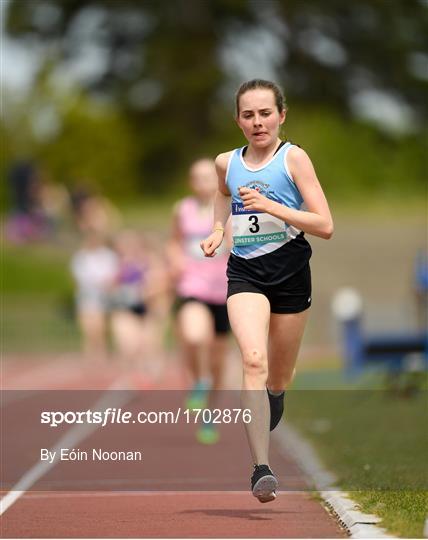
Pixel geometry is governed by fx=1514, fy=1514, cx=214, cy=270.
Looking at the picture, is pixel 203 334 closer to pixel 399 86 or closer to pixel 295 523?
pixel 295 523

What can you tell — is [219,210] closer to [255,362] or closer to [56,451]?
[255,362]

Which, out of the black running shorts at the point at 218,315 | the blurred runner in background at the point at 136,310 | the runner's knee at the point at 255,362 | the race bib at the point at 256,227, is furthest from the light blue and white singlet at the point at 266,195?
the blurred runner in background at the point at 136,310

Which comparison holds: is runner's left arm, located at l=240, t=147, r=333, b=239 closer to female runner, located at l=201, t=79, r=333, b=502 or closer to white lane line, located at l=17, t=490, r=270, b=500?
female runner, located at l=201, t=79, r=333, b=502

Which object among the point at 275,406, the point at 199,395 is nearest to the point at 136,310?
the point at 199,395

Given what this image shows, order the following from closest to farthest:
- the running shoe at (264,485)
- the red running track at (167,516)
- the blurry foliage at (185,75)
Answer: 1. the red running track at (167,516)
2. the running shoe at (264,485)
3. the blurry foliage at (185,75)

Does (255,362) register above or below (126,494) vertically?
above

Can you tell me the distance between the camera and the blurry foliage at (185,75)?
5275 cm

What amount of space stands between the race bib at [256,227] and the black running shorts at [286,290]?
23 centimetres

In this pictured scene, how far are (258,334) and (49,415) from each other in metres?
7.43

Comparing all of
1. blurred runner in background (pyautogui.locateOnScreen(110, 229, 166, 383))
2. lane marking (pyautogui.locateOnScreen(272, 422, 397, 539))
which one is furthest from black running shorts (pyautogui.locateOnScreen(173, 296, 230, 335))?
blurred runner in background (pyautogui.locateOnScreen(110, 229, 166, 383))

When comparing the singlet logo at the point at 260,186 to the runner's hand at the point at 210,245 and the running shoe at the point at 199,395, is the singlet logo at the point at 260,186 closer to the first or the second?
the runner's hand at the point at 210,245

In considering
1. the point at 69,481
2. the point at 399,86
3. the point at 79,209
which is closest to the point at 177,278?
the point at 69,481

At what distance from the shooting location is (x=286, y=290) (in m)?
7.90

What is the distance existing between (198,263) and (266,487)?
14.7ft
